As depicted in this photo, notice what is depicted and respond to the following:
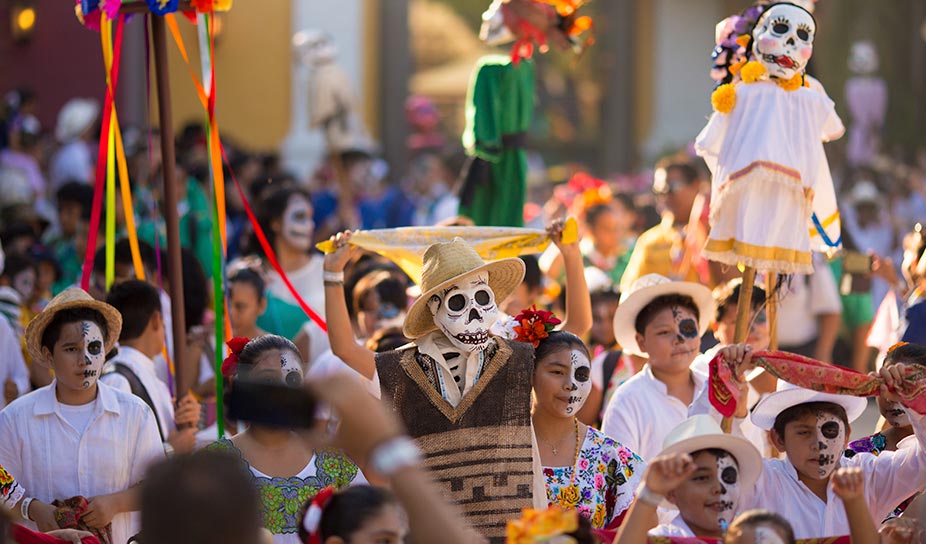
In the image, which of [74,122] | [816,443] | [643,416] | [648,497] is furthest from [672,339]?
[74,122]

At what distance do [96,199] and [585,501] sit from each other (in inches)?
105

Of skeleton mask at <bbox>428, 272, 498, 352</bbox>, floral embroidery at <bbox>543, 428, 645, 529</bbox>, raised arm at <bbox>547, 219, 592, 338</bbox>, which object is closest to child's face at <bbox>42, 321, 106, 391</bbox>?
skeleton mask at <bbox>428, 272, 498, 352</bbox>

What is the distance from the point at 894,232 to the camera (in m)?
13.0

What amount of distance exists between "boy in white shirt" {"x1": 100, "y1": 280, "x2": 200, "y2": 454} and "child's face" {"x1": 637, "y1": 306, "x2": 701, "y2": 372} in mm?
1927

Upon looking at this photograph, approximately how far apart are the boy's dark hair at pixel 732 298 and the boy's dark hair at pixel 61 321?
2.98 meters

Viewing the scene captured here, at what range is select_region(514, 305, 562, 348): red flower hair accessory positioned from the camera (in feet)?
17.9

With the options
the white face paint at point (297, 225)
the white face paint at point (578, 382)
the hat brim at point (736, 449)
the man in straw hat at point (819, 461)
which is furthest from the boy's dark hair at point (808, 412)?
the white face paint at point (297, 225)

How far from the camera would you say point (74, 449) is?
5410 millimetres

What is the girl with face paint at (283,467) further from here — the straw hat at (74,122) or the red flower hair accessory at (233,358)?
the straw hat at (74,122)

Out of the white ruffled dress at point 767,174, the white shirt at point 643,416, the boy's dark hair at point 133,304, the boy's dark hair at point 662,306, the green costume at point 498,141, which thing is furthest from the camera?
the green costume at point 498,141

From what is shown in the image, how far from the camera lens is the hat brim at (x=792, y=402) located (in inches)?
204

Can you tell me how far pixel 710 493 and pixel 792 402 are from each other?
0.67 m

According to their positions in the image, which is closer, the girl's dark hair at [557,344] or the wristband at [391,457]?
the wristband at [391,457]

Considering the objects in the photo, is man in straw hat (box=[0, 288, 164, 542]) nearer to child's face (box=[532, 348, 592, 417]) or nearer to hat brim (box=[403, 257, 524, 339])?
hat brim (box=[403, 257, 524, 339])
